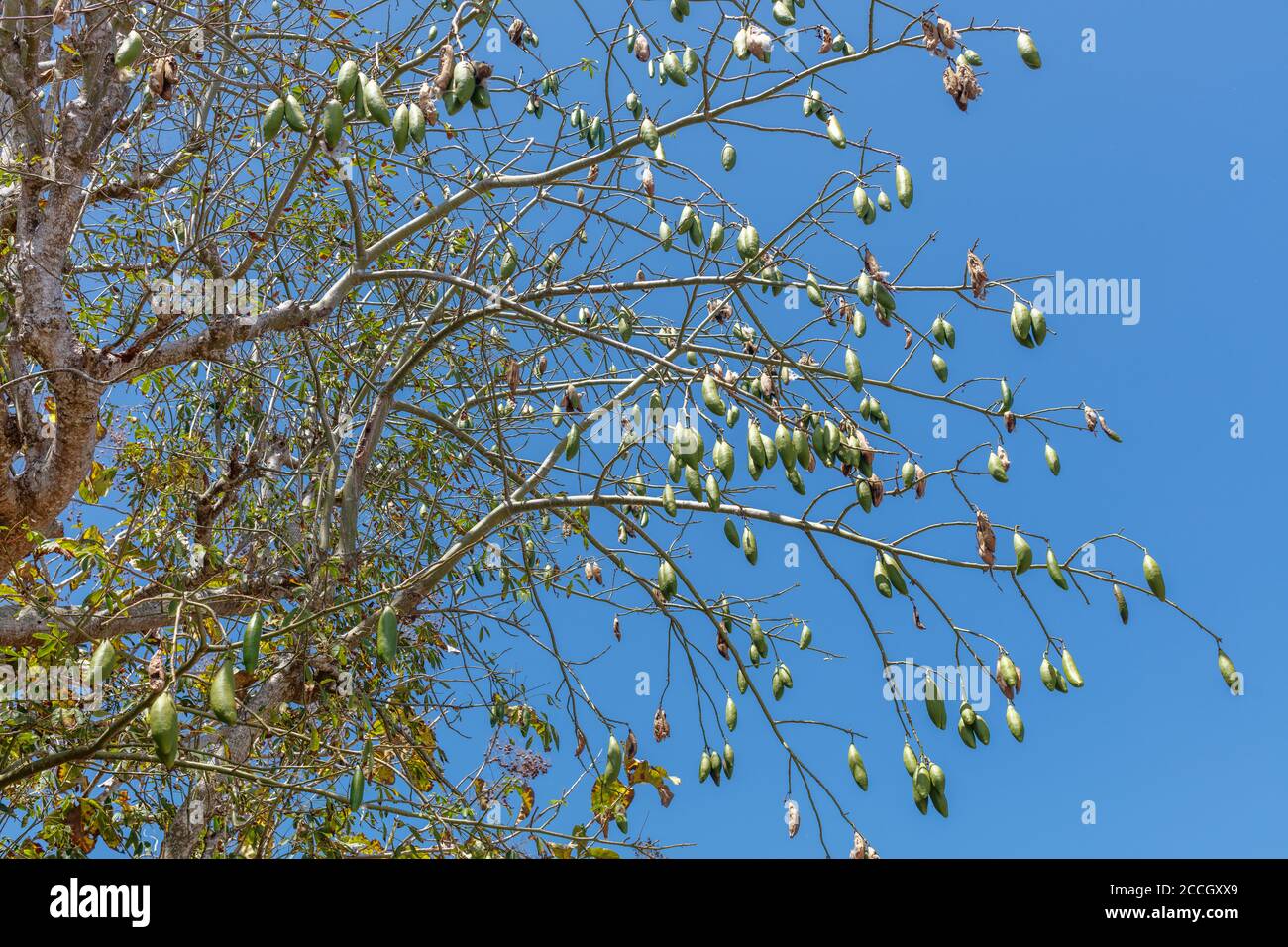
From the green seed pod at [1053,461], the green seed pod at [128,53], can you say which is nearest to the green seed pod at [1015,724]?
the green seed pod at [1053,461]

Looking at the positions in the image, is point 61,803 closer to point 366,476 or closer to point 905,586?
point 366,476

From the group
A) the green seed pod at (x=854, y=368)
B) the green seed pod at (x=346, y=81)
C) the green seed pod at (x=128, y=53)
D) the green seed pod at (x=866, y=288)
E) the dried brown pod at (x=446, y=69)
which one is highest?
the green seed pod at (x=128, y=53)

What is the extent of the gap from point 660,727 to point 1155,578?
140cm

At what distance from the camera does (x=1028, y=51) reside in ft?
9.39

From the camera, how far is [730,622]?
336 cm

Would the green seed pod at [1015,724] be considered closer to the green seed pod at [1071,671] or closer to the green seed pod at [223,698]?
the green seed pod at [1071,671]

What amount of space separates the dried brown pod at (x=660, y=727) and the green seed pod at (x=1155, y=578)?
136cm

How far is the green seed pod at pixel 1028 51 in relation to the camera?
2859mm

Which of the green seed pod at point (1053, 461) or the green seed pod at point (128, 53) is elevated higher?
the green seed pod at point (128, 53)

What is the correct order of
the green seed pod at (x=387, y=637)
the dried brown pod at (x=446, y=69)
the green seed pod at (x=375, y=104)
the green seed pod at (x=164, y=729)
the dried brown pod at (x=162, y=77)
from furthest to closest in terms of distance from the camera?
the dried brown pod at (x=162, y=77) < the dried brown pod at (x=446, y=69) < the green seed pod at (x=375, y=104) < the green seed pod at (x=387, y=637) < the green seed pod at (x=164, y=729)

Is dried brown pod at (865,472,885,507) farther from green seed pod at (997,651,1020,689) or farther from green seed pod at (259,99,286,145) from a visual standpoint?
green seed pod at (259,99,286,145)
